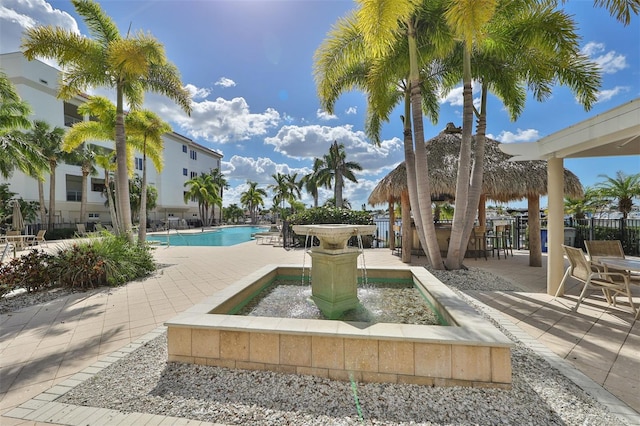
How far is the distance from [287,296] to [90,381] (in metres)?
2.78

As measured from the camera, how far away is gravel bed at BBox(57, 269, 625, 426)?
6.93ft

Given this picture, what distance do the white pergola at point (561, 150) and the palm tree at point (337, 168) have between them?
24897mm

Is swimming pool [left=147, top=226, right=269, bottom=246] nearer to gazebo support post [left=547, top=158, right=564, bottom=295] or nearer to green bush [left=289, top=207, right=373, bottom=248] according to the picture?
green bush [left=289, top=207, right=373, bottom=248]

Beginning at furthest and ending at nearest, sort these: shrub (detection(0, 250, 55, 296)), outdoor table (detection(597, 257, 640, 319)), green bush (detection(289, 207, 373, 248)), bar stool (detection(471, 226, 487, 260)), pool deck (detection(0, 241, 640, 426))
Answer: green bush (detection(289, 207, 373, 248))
bar stool (detection(471, 226, 487, 260))
shrub (detection(0, 250, 55, 296))
outdoor table (detection(597, 257, 640, 319))
pool deck (detection(0, 241, 640, 426))

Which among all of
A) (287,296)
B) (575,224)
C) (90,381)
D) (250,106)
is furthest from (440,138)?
(250,106)

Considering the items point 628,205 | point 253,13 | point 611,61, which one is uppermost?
point 253,13

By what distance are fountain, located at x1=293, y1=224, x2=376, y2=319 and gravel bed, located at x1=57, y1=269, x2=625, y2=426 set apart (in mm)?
1459

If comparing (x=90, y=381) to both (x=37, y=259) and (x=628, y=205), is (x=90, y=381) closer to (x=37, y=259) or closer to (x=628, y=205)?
(x=37, y=259)

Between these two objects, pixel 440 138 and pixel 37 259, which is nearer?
pixel 37 259

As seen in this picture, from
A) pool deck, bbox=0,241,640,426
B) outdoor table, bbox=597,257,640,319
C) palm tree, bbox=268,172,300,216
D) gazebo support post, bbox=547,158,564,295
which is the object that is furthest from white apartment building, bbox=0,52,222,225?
outdoor table, bbox=597,257,640,319

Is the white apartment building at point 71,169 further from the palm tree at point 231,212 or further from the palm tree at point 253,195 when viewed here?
the palm tree at point 253,195

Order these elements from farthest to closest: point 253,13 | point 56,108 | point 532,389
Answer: point 56,108 → point 253,13 → point 532,389

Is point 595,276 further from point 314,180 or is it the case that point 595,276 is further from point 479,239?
point 314,180

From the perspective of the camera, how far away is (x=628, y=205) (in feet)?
42.3
